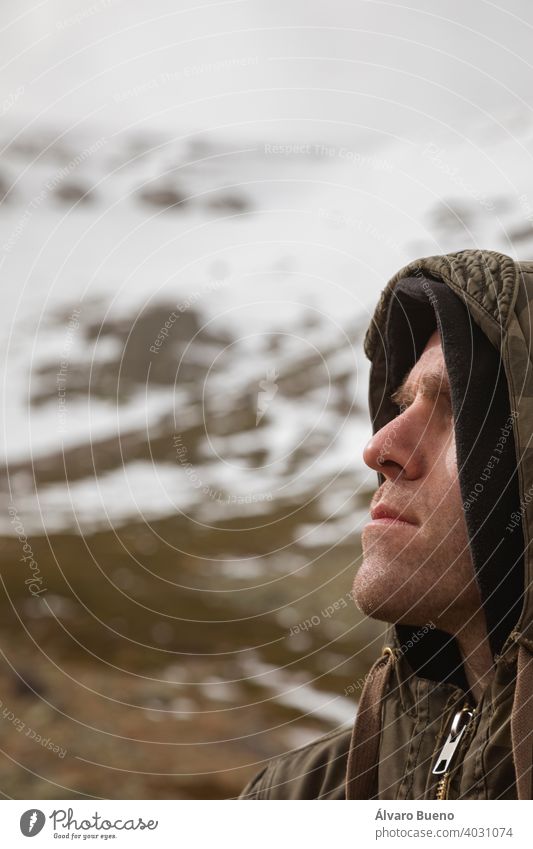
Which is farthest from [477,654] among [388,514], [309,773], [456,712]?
[309,773]

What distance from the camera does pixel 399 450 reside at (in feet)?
2.84

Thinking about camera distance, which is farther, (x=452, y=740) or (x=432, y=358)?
(x=432, y=358)

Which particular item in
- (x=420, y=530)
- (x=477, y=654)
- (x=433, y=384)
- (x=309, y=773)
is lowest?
(x=309, y=773)

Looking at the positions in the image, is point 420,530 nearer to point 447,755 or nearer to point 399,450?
point 399,450

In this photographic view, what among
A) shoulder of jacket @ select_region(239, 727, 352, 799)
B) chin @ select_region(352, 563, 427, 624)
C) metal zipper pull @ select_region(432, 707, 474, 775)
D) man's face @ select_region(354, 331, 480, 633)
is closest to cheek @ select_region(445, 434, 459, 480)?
man's face @ select_region(354, 331, 480, 633)

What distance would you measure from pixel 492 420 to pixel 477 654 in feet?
0.87

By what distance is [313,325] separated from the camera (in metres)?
1.52

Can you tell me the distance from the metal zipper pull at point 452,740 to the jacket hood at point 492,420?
0.07 metres

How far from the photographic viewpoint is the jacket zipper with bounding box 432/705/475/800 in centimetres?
76

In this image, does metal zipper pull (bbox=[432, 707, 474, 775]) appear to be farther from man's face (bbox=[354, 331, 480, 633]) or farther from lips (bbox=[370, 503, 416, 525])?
lips (bbox=[370, 503, 416, 525])

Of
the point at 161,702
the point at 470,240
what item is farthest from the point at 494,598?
the point at 161,702

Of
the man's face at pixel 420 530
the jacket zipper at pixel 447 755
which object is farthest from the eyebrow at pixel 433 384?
the jacket zipper at pixel 447 755

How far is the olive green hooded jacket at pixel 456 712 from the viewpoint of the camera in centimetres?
70

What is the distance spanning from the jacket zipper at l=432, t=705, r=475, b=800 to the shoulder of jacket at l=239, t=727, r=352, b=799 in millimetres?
182
